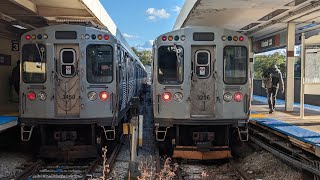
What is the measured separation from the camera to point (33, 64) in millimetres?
8500

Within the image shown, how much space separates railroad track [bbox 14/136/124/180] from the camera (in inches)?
294

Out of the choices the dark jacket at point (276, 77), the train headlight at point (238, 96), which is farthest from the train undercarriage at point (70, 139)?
the dark jacket at point (276, 77)

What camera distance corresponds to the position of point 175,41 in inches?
336

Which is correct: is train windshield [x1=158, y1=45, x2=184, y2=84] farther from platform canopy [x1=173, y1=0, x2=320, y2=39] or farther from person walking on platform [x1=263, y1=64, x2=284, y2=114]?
person walking on platform [x1=263, y1=64, x2=284, y2=114]

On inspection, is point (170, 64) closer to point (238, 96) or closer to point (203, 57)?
point (203, 57)

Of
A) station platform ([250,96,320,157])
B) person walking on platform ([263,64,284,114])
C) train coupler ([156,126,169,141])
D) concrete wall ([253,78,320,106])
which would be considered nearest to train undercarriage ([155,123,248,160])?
train coupler ([156,126,169,141])

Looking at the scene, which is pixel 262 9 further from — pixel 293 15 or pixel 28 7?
pixel 28 7

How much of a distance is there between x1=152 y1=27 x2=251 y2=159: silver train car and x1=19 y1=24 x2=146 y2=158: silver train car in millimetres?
1123

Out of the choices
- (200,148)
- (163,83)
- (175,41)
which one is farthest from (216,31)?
(200,148)

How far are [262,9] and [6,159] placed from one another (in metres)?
7.96

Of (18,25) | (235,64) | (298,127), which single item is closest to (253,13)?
(235,64)

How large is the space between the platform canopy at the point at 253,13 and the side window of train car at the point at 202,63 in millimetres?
2062

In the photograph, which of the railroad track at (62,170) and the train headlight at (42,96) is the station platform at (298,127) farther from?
the train headlight at (42,96)

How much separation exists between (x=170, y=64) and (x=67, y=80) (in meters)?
2.34
